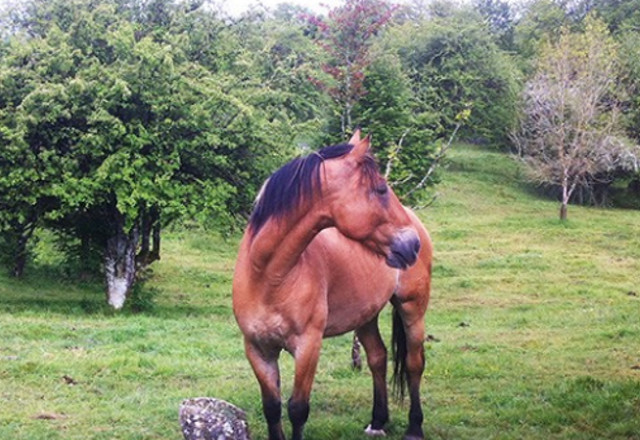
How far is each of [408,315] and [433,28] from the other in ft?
125

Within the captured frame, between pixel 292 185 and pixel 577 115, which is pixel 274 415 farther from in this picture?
pixel 577 115

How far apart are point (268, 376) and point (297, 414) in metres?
0.37

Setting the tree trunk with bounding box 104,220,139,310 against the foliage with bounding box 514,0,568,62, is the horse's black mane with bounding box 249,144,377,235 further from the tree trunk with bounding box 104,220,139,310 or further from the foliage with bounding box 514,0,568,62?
the foliage with bounding box 514,0,568,62

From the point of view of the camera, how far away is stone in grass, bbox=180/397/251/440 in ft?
18.5

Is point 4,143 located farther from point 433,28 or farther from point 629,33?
point 629,33

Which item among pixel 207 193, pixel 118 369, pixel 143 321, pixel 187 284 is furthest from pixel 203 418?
pixel 187 284

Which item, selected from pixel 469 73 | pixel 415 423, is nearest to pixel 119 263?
pixel 415 423

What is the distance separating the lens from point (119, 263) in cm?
1595

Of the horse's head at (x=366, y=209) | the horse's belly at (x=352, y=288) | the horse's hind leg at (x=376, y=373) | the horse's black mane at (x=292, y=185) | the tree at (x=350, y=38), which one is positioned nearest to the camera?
the horse's head at (x=366, y=209)

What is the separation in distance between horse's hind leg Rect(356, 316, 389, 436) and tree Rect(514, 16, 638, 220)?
2491 cm

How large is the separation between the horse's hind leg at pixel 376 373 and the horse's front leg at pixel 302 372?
1521 millimetres

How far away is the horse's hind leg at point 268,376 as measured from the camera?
17.9 ft

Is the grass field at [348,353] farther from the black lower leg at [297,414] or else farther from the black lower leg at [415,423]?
the black lower leg at [297,414]

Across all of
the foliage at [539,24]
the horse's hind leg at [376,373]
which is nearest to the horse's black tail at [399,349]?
the horse's hind leg at [376,373]
